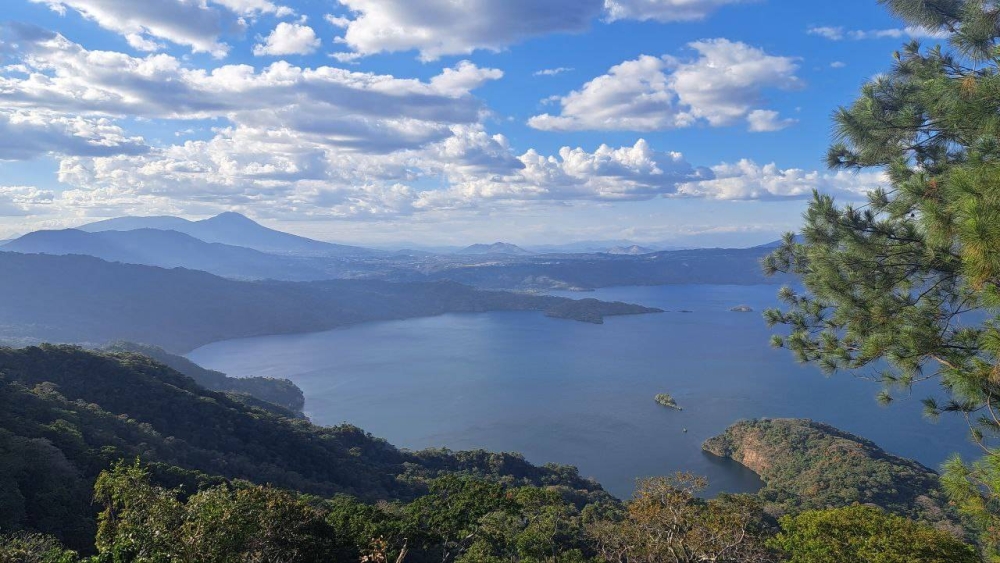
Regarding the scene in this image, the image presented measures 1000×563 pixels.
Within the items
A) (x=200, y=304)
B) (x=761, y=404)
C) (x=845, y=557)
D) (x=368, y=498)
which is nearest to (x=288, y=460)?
(x=368, y=498)

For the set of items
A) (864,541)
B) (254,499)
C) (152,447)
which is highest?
(254,499)

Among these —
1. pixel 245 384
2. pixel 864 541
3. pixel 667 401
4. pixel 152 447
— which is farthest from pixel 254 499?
pixel 245 384

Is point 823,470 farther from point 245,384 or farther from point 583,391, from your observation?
point 245,384

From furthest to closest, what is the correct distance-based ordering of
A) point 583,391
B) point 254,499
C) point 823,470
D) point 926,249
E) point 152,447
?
point 583,391
point 823,470
point 152,447
point 254,499
point 926,249

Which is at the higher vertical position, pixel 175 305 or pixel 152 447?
pixel 152 447

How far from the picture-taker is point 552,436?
63219 mm

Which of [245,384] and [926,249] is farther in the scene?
[245,384]

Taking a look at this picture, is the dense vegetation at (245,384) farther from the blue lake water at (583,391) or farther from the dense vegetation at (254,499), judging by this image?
the dense vegetation at (254,499)

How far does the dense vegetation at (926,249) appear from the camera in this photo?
6.05 metres

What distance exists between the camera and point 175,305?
476ft

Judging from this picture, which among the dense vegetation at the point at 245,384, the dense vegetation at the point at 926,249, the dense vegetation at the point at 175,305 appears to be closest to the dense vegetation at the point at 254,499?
the dense vegetation at the point at 926,249

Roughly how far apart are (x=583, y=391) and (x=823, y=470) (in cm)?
4197

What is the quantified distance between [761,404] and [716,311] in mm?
103366

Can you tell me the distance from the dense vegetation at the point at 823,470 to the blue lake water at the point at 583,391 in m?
3.06
